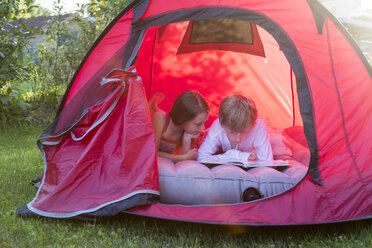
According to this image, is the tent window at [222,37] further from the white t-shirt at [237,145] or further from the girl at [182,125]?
the white t-shirt at [237,145]

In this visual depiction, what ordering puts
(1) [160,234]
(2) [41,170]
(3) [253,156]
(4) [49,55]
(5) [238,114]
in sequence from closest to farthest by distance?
(1) [160,234]
(5) [238,114]
(3) [253,156]
(2) [41,170]
(4) [49,55]

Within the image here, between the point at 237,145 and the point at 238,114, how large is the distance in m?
0.30

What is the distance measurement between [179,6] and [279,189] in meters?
1.22

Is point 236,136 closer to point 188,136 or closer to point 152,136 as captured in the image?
point 188,136

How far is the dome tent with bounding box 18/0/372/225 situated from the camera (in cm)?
215

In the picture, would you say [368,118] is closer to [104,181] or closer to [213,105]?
[104,181]

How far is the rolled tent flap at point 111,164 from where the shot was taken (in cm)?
222

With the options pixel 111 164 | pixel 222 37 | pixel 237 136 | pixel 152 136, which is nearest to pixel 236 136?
pixel 237 136

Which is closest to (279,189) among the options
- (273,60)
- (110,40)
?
(110,40)

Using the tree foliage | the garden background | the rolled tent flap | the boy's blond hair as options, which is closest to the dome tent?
the rolled tent flap

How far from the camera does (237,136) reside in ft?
9.41

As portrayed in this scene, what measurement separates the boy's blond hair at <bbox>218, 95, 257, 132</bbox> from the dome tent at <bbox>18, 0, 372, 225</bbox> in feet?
1.53

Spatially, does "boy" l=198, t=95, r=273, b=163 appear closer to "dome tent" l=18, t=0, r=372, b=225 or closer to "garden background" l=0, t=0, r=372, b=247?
"dome tent" l=18, t=0, r=372, b=225

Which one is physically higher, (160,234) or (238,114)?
(238,114)
